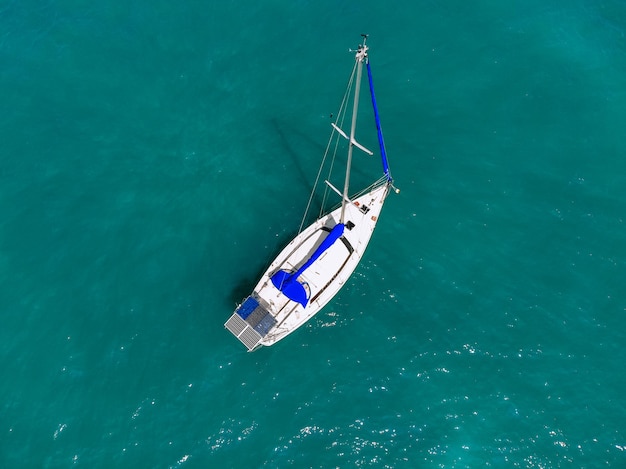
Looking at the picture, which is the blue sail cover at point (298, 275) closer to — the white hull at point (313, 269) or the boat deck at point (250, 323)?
the white hull at point (313, 269)

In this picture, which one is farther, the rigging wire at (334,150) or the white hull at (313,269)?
the rigging wire at (334,150)

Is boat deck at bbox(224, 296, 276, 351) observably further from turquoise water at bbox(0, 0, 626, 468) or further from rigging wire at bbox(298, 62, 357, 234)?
rigging wire at bbox(298, 62, 357, 234)

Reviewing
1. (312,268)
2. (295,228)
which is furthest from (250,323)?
(295,228)

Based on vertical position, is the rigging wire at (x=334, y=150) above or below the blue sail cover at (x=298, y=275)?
above

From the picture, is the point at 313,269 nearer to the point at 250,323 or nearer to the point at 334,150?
the point at 250,323

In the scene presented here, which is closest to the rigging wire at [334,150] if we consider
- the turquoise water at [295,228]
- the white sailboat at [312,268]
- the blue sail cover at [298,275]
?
the turquoise water at [295,228]

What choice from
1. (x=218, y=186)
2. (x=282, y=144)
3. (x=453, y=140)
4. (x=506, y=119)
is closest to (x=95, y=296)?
(x=218, y=186)
